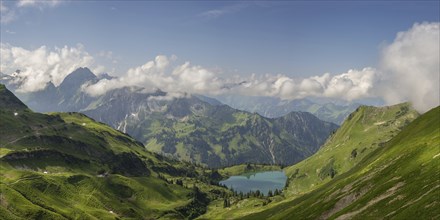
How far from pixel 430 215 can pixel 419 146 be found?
71.1m

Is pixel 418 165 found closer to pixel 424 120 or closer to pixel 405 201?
pixel 405 201

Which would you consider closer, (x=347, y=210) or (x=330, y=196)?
(x=347, y=210)

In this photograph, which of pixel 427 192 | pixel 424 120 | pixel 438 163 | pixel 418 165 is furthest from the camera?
pixel 424 120

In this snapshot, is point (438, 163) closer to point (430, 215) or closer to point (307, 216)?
point (430, 215)

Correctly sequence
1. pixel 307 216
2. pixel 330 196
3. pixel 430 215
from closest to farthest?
pixel 430 215
pixel 307 216
pixel 330 196

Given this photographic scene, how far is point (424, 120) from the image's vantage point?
7800 inches

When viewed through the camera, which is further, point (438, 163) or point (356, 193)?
point (356, 193)

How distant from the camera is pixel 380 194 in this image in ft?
377

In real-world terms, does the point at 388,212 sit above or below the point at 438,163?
below

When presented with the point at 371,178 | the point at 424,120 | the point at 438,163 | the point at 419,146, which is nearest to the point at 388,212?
the point at 438,163

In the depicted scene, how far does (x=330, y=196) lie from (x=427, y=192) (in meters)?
65.2

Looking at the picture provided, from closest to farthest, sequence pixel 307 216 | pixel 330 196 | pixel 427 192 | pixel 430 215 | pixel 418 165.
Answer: pixel 430 215, pixel 427 192, pixel 418 165, pixel 307 216, pixel 330 196

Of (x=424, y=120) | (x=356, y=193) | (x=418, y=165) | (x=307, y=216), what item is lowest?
(x=307, y=216)

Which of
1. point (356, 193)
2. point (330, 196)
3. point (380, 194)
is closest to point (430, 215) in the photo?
point (380, 194)
